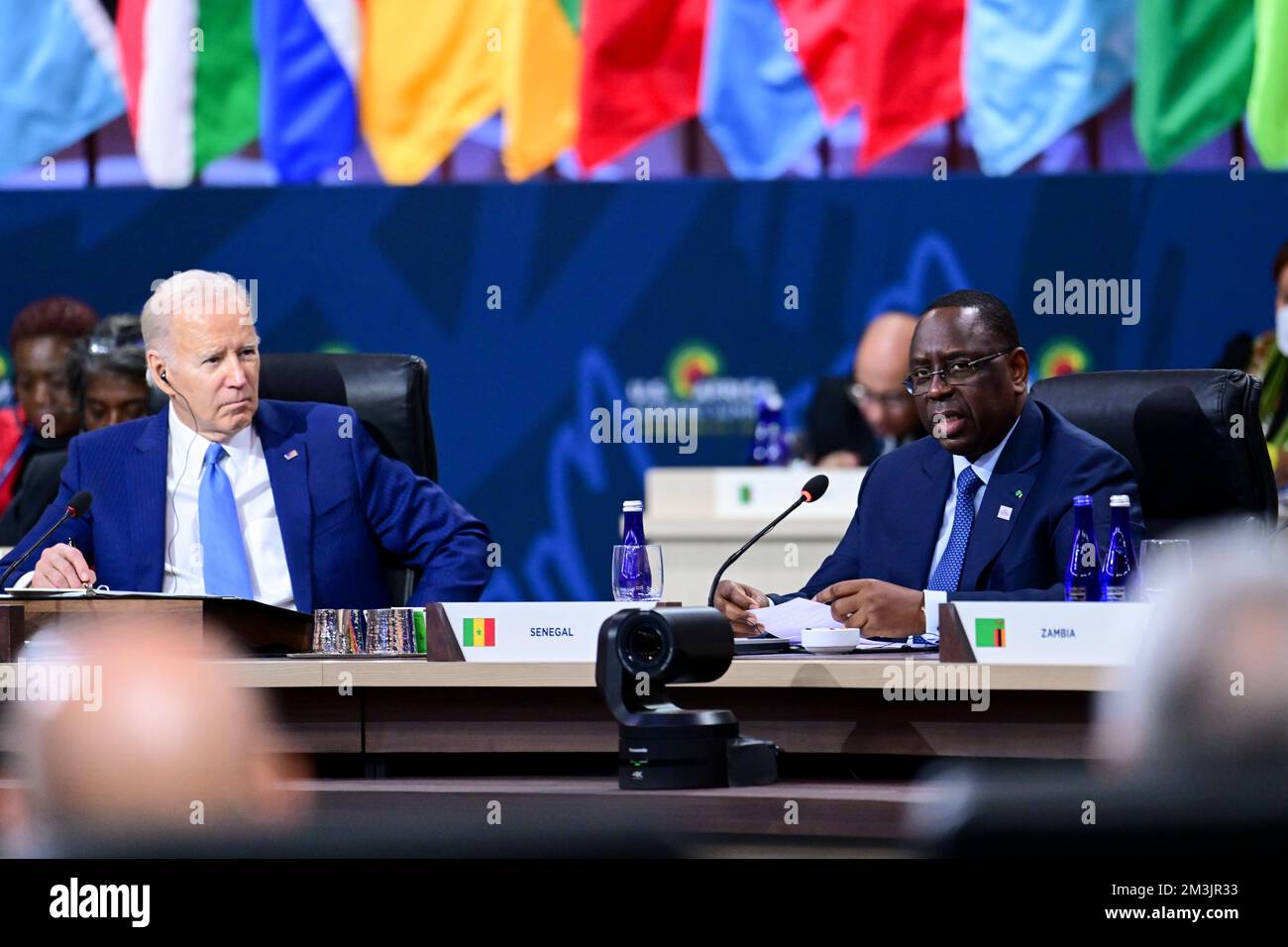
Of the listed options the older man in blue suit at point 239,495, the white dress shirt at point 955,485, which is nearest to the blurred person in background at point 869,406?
the white dress shirt at point 955,485

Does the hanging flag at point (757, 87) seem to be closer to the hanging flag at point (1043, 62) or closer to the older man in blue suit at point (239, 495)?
the hanging flag at point (1043, 62)

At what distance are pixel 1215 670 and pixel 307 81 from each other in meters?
5.78

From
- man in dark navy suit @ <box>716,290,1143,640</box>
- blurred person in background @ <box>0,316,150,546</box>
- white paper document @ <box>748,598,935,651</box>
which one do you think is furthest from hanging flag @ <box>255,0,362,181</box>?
white paper document @ <box>748,598,935,651</box>

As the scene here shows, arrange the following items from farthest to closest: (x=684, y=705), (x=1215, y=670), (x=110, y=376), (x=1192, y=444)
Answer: (x=110, y=376), (x=1192, y=444), (x=684, y=705), (x=1215, y=670)

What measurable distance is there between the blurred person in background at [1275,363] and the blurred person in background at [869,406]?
1.03 m

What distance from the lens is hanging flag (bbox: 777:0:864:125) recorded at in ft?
20.4

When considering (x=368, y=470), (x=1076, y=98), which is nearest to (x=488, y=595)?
(x=1076, y=98)

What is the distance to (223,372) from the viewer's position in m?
3.26

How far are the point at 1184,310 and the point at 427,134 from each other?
2.72m

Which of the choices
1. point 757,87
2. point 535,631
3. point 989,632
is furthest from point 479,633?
point 757,87

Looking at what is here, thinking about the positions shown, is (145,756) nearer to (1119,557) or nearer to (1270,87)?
(1119,557)

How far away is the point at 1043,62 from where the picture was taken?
6105mm

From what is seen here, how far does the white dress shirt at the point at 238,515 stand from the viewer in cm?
323
